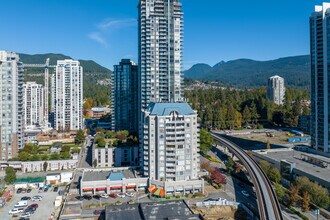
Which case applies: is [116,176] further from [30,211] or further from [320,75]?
[320,75]

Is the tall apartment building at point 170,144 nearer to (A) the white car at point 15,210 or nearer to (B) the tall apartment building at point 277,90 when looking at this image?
(A) the white car at point 15,210

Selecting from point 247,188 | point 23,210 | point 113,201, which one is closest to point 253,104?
point 247,188

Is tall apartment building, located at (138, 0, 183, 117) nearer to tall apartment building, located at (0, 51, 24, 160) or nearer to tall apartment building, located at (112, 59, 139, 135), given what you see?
tall apartment building, located at (112, 59, 139, 135)

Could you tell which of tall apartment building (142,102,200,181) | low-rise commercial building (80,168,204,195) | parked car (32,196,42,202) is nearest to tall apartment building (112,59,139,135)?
tall apartment building (142,102,200,181)

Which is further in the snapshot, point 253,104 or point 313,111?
point 253,104

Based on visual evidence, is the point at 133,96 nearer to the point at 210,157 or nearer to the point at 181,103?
the point at 210,157
